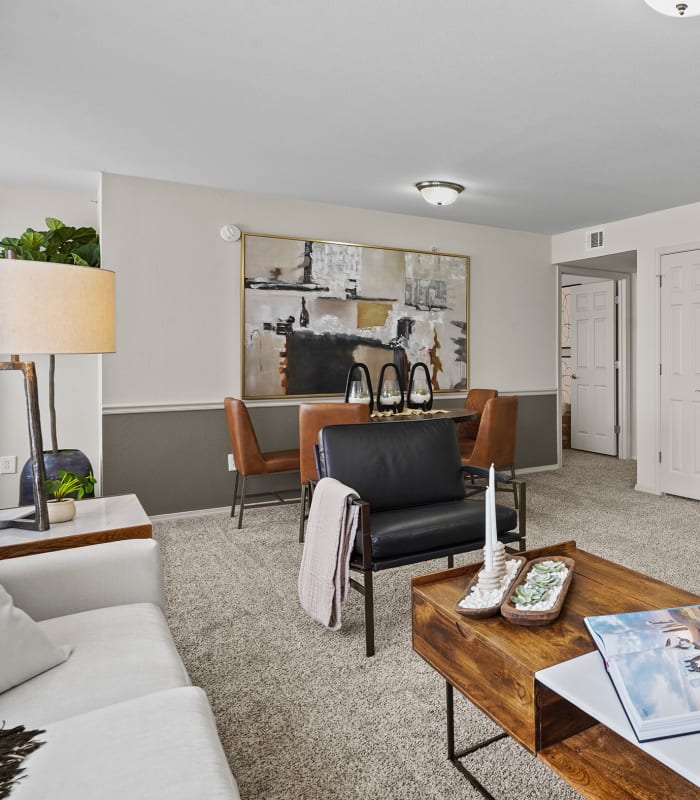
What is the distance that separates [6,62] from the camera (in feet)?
8.02

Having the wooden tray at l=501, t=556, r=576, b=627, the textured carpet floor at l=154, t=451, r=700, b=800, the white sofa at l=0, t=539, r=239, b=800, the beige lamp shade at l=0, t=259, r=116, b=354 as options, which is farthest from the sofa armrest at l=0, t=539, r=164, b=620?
the wooden tray at l=501, t=556, r=576, b=627

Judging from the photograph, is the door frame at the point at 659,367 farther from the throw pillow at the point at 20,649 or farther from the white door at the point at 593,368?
the throw pillow at the point at 20,649

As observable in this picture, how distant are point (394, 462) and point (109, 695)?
1.71 m

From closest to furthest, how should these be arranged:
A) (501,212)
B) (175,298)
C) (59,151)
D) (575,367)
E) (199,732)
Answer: (199,732) < (59,151) < (175,298) < (501,212) < (575,367)

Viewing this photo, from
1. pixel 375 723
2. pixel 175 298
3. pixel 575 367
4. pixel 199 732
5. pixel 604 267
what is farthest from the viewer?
pixel 575 367

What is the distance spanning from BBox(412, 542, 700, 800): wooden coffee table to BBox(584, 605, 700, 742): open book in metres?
0.11

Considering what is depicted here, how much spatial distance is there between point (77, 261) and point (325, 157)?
68.7 inches

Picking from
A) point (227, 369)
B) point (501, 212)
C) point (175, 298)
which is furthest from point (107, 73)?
point (501, 212)

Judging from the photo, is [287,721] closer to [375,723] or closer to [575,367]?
[375,723]

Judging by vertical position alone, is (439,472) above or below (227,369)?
below

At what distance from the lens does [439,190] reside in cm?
409

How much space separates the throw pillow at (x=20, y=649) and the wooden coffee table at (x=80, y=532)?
0.41 m

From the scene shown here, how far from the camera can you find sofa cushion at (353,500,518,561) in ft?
7.37

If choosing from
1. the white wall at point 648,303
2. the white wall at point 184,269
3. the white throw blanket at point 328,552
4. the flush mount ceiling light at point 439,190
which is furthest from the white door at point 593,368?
the white throw blanket at point 328,552
